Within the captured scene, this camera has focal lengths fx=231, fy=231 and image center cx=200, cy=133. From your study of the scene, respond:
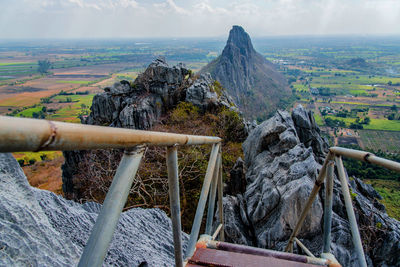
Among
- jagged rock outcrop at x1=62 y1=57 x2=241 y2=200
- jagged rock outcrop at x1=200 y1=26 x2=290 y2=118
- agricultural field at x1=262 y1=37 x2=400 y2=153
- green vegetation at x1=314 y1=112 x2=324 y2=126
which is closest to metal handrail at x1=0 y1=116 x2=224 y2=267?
jagged rock outcrop at x1=62 y1=57 x2=241 y2=200

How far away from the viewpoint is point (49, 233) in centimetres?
268

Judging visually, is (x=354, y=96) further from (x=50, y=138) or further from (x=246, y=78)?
(x=50, y=138)

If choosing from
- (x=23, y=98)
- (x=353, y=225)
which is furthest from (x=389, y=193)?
(x=23, y=98)

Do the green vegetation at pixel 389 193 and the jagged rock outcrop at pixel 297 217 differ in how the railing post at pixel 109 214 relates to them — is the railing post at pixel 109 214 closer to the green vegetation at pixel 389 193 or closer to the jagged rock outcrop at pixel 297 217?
the jagged rock outcrop at pixel 297 217

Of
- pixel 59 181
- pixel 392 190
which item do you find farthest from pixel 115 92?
pixel 392 190

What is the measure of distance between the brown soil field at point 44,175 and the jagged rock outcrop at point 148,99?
257 inches

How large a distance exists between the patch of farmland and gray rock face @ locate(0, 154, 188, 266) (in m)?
64.6

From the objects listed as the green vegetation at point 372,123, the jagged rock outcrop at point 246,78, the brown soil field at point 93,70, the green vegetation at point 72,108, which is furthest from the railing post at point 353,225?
the brown soil field at point 93,70

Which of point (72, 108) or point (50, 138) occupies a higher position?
point (50, 138)

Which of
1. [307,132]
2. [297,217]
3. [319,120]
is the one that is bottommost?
[319,120]

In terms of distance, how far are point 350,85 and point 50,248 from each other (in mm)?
147502

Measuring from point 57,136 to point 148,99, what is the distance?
2182 cm

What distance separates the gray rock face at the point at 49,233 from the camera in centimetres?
217

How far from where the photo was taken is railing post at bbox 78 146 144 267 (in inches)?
43.5
